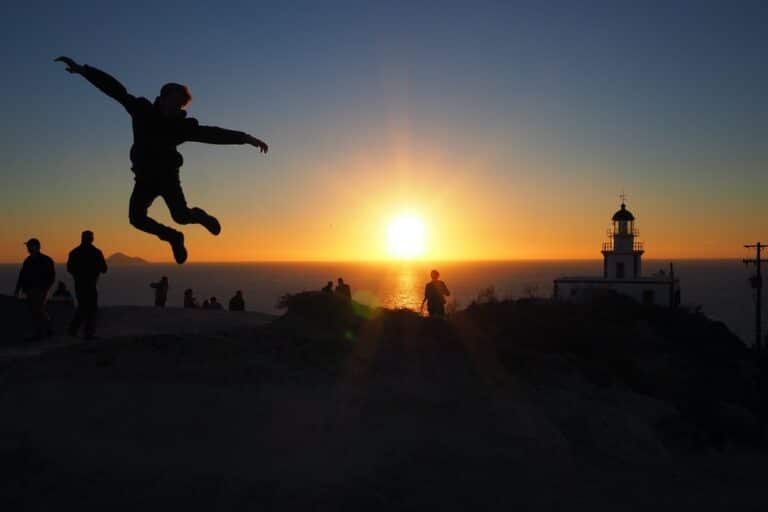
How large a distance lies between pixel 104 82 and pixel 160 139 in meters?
0.70

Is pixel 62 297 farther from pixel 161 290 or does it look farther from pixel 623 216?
pixel 623 216

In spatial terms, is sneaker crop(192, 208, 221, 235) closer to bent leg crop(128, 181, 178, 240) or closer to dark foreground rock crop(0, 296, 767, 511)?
bent leg crop(128, 181, 178, 240)

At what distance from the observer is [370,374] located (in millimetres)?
9383

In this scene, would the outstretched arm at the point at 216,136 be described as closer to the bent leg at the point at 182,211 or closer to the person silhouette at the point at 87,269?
the bent leg at the point at 182,211

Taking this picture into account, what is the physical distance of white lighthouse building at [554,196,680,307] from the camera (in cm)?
5803

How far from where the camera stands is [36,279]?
432 inches

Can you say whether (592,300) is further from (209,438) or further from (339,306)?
(209,438)

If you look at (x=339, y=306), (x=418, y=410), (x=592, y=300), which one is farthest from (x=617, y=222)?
(x=418, y=410)

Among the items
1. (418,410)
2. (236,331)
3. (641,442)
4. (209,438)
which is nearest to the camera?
(209,438)

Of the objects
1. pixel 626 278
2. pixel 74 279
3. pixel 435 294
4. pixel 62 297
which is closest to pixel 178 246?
pixel 74 279

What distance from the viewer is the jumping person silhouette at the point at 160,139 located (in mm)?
6137

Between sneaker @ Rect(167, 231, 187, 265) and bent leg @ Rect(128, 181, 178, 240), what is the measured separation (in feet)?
0.96

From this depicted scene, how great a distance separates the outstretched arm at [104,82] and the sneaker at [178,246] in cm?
151

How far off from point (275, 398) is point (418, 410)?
6.12 feet
